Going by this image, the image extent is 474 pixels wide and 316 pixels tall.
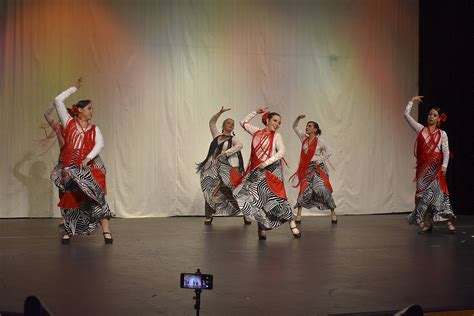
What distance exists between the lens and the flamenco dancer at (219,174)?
828cm

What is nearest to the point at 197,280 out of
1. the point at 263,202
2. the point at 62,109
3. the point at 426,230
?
the point at 62,109

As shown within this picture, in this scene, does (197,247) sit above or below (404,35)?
below

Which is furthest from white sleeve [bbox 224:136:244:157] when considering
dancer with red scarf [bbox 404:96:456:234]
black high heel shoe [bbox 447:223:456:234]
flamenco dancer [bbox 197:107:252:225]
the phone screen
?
the phone screen

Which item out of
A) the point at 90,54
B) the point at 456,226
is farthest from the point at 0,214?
the point at 456,226

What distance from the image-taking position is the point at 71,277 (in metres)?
4.79

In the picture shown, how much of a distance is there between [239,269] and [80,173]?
1856 millimetres

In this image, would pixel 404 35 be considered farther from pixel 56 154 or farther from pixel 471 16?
pixel 56 154

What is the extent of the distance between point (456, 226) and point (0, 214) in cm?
525

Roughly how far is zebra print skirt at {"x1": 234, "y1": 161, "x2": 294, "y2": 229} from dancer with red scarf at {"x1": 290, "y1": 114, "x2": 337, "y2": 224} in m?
1.63

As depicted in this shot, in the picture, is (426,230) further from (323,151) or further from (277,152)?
(277,152)

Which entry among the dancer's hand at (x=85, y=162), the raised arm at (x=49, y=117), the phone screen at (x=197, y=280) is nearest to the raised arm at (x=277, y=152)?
the dancer's hand at (x=85, y=162)

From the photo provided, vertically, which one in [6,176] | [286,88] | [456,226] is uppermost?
[286,88]

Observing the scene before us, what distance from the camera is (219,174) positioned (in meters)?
8.34

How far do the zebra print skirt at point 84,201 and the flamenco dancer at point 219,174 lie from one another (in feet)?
6.68
